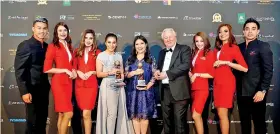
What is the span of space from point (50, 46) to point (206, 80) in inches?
86.7

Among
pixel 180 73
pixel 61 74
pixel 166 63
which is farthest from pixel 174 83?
pixel 61 74

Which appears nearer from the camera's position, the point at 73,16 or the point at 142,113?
the point at 142,113

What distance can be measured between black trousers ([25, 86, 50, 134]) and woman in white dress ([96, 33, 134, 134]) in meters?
0.76

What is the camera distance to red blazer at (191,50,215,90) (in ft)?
14.1

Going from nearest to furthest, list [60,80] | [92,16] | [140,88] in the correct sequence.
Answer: [60,80] → [140,88] → [92,16]

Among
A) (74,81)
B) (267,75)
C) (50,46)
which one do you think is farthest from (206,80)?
(50,46)

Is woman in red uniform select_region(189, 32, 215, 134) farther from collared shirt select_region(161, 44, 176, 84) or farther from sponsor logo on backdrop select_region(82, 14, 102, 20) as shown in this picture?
sponsor logo on backdrop select_region(82, 14, 102, 20)

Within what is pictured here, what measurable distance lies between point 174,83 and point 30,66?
1.95 m

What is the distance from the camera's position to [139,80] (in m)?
4.20

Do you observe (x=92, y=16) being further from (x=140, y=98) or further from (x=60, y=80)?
(x=140, y=98)

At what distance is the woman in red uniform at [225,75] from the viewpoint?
421 cm

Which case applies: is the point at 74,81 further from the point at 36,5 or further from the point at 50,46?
the point at 36,5

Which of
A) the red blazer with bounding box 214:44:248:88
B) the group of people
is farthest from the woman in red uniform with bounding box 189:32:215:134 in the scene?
the red blazer with bounding box 214:44:248:88

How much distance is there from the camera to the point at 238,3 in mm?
5113
